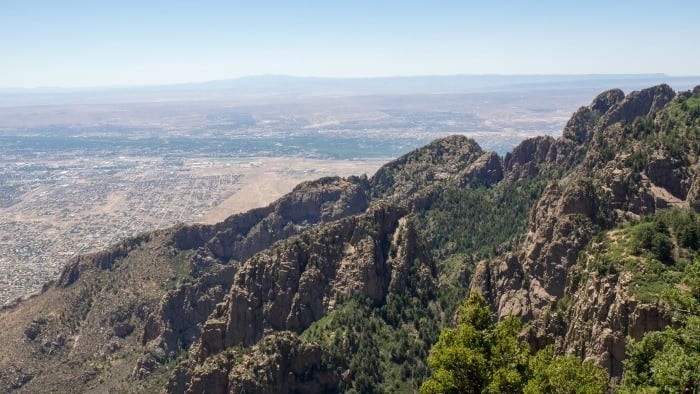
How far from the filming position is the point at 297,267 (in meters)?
85.8

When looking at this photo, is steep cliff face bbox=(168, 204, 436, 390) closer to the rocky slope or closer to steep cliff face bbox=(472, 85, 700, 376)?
the rocky slope

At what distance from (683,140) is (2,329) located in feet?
410

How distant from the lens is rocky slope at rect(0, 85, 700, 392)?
217ft

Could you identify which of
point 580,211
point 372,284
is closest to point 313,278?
point 372,284

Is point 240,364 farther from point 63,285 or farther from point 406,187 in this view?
point 406,187

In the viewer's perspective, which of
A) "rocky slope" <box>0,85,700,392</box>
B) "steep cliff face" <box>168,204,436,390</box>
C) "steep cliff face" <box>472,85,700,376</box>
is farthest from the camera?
"steep cliff face" <box>168,204,436,390</box>

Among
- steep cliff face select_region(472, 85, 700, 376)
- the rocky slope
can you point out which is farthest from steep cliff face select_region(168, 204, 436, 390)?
steep cliff face select_region(472, 85, 700, 376)

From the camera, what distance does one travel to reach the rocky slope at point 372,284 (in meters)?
66.1

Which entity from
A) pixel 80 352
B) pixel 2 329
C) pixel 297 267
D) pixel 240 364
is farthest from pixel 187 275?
pixel 240 364

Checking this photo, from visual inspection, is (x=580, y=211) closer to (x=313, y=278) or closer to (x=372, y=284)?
(x=372, y=284)

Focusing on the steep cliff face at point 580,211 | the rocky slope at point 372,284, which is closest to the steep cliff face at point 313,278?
the rocky slope at point 372,284

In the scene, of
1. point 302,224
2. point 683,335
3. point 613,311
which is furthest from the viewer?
point 302,224

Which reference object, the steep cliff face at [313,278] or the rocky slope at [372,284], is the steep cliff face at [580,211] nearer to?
the rocky slope at [372,284]

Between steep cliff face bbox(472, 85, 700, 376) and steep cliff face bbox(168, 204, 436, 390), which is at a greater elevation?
steep cliff face bbox(472, 85, 700, 376)
